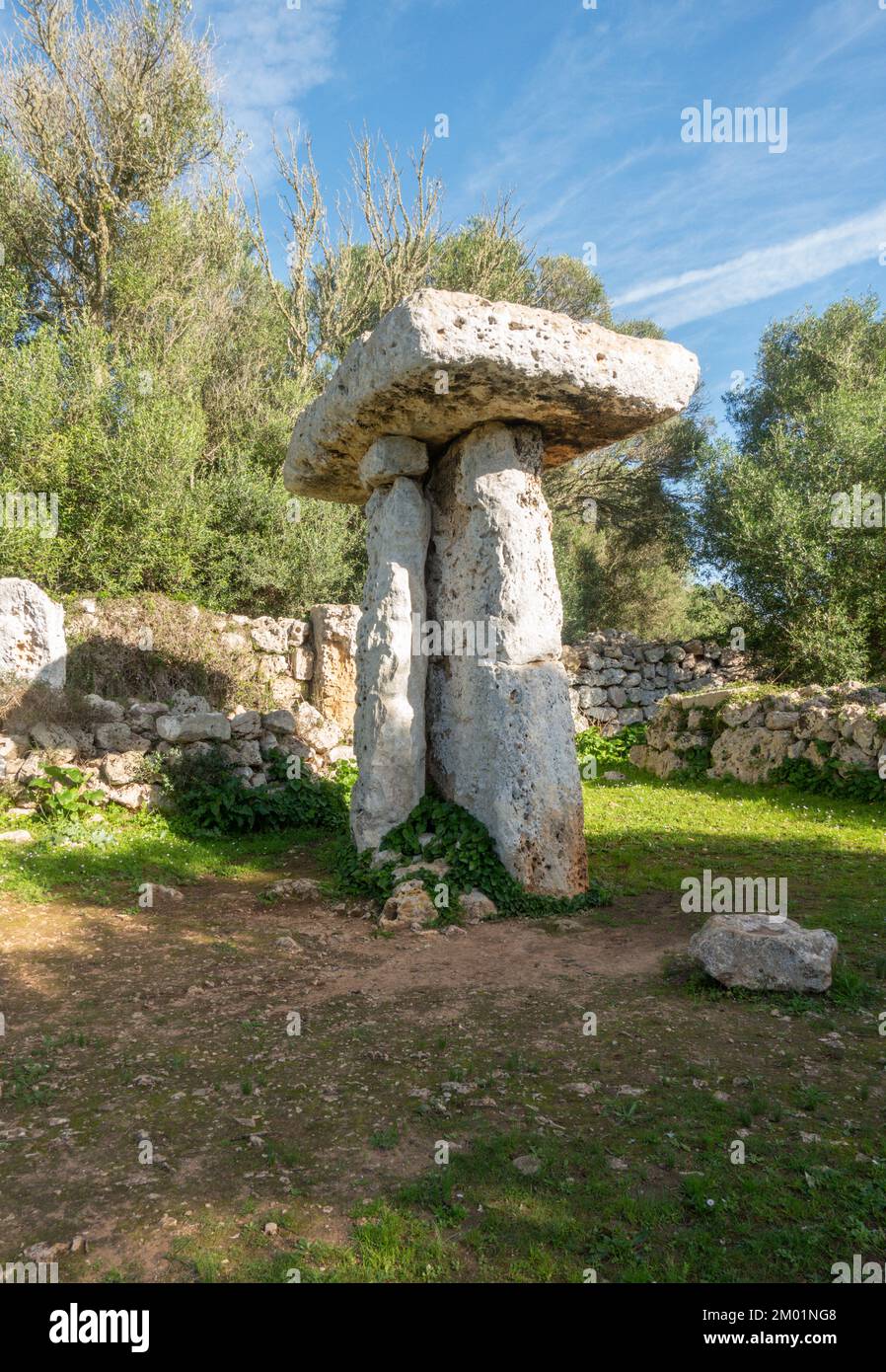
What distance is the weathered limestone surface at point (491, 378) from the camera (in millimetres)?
6117

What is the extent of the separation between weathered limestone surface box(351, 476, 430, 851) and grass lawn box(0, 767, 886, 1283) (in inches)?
41.2

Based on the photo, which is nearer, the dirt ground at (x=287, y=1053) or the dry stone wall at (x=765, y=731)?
the dirt ground at (x=287, y=1053)

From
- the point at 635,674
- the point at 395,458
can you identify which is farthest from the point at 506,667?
the point at 635,674

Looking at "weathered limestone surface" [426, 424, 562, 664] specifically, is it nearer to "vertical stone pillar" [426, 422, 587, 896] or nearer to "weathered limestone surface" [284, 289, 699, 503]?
"vertical stone pillar" [426, 422, 587, 896]

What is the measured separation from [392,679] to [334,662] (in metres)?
5.18

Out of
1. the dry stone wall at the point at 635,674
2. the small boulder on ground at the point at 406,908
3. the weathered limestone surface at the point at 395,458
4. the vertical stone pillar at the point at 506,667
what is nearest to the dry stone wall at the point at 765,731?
the dry stone wall at the point at 635,674

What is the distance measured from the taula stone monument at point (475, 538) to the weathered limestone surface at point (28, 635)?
401 cm

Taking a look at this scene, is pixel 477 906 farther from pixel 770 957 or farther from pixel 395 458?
pixel 395 458

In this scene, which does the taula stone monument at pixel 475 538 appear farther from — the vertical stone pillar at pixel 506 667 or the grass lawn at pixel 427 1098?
the grass lawn at pixel 427 1098

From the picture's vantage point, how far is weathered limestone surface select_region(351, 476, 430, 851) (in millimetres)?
7266

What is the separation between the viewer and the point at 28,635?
31.8 feet

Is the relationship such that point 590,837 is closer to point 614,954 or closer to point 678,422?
point 614,954
